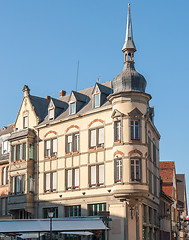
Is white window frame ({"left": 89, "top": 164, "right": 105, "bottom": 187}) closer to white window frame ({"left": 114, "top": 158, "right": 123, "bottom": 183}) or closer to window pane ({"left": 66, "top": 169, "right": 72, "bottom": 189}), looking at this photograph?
white window frame ({"left": 114, "top": 158, "right": 123, "bottom": 183})

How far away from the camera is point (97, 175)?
42.1 meters

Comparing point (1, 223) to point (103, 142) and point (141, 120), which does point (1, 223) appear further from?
point (141, 120)

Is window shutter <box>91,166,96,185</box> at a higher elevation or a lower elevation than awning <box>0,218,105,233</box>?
higher

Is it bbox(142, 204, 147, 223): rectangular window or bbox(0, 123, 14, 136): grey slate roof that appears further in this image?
bbox(0, 123, 14, 136): grey slate roof

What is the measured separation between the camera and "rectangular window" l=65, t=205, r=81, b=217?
43438 mm

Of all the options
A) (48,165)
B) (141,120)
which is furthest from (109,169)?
(48,165)

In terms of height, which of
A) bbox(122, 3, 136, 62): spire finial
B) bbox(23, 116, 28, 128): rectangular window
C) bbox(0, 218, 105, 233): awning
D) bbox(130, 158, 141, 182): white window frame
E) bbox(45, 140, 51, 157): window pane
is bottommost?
bbox(0, 218, 105, 233): awning

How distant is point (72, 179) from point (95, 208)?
12.6ft

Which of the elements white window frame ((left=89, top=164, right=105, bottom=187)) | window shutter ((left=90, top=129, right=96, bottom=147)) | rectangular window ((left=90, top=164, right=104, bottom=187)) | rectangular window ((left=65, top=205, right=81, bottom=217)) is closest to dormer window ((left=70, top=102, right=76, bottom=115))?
window shutter ((left=90, top=129, right=96, bottom=147))

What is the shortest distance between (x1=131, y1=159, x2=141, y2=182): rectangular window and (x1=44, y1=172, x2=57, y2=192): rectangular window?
9.86 metres

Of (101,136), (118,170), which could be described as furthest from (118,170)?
(101,136)

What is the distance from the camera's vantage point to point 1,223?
38.7 m

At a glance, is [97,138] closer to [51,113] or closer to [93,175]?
[93,175]

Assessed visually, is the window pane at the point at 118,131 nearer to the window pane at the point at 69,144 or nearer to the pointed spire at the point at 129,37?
the window pane at the point at 69,144
